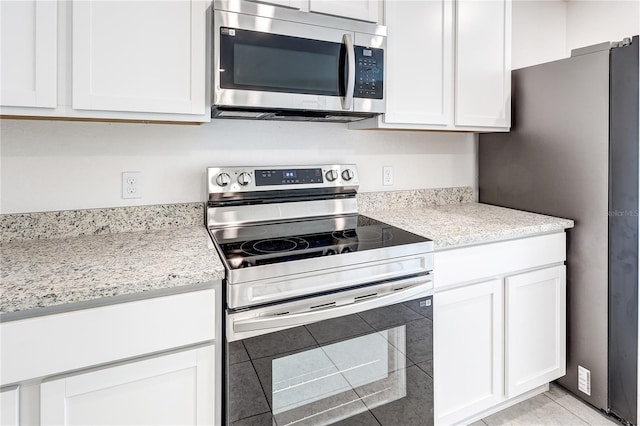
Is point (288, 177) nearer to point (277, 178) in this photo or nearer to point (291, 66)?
point (277, 178)

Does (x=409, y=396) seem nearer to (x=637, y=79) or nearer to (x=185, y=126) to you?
(x=185, y=126)

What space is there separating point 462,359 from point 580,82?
54.6 inches

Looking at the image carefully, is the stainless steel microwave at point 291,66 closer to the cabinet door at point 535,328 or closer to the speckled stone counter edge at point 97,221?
the speckled stone counter edge at point 97,221

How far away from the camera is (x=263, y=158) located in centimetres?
182

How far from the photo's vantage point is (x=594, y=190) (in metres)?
1.74

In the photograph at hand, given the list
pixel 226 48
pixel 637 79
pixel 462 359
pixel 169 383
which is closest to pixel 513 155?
pixel 637 79

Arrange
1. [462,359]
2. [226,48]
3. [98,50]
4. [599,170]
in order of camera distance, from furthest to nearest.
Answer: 1. [599,170]
2. [462,359]
3. [226,48]
4. [98,50]

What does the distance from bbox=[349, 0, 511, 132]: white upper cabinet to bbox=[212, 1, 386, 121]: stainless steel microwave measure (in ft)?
0.39

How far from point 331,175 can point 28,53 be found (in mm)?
1234

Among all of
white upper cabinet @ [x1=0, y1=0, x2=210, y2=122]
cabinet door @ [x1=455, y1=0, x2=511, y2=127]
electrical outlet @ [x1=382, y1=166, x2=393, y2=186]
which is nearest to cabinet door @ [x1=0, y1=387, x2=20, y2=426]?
white upper cabinet @ [x1=0, y1=0, x2=210, y2=122]

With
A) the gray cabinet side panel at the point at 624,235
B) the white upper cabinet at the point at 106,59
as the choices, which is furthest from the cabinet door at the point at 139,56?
the gray cabinet side panel at the point at 624,235

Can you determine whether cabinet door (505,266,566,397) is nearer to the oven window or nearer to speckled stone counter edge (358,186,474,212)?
speckled stone counter edge (358,186,474,212)

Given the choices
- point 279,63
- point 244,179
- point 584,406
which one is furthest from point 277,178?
point 584,406

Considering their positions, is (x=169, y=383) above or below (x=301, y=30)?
below
